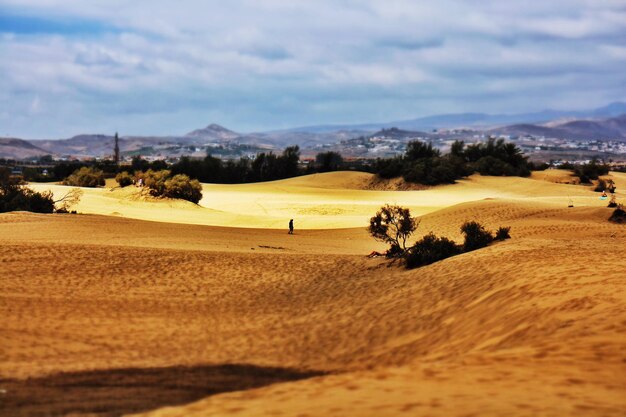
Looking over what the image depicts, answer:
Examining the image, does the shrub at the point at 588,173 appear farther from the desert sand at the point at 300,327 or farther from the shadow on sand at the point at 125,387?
the shadow on sand at the point at 125,387

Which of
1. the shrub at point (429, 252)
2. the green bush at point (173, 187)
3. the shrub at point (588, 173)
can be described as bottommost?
the shrub at point (429, 252)

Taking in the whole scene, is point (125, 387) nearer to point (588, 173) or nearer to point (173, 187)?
point (173, 187)

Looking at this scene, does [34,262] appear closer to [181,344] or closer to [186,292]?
[186,292]

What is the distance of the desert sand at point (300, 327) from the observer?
973 cm

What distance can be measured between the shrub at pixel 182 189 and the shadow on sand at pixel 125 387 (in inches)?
1591

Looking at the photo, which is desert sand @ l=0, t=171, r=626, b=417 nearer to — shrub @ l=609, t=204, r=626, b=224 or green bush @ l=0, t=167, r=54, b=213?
shrub @ l=609, t=204, r=626, b=224

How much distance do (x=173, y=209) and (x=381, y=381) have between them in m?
39.7

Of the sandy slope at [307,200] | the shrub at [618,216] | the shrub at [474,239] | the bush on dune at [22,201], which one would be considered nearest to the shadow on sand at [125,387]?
the shrub at [474,239]

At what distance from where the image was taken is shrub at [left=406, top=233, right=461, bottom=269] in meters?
22.2

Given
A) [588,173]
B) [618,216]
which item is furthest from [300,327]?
[588,173]

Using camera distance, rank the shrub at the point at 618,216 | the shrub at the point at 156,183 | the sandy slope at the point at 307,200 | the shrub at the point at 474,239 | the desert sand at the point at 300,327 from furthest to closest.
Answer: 1. the shrub at the point at 156,183
2. the sandy slope at the point at 307,200
3. the shrub at the point at 618,216
4. the shrub at the point at 474,239
5. the desert sand at the point at 300,327

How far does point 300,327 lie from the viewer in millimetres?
16453

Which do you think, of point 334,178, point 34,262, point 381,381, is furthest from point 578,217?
point 334,178

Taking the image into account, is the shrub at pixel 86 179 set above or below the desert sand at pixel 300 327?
above
